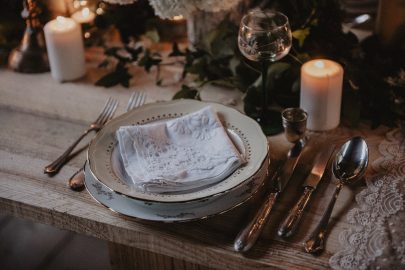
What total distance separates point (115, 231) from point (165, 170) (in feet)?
0.42

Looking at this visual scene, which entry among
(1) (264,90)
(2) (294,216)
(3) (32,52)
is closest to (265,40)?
(1) (264,90)

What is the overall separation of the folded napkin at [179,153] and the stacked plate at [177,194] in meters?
0.01

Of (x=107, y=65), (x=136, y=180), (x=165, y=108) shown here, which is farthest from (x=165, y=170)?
(x=107, y=65)

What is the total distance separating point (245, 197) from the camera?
37.7 inches

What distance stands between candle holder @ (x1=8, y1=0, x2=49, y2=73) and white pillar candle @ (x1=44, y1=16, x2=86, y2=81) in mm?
54

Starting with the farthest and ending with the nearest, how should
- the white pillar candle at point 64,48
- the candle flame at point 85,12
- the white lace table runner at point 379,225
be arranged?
the candle flame at point 85,12, the white pillar candle at point 64,48, the white lace table runner at point 379,225

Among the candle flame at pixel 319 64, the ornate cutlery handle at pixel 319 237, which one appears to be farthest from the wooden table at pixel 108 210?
the candle flame at pixel 319 64

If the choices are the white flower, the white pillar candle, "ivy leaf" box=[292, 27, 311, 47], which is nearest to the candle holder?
the white pillar candle

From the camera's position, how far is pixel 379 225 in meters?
0.93

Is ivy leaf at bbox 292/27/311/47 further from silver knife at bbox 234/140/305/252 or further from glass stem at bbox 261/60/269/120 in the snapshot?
silver knife at bbox 234/140/305/252

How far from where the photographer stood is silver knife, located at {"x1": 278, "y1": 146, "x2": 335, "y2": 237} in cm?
93

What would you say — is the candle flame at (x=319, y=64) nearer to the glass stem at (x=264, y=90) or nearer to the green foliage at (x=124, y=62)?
the glass stem at (x=264, y=90)

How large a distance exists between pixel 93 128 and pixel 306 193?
46cm

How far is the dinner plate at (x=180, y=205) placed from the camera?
3.08ft
